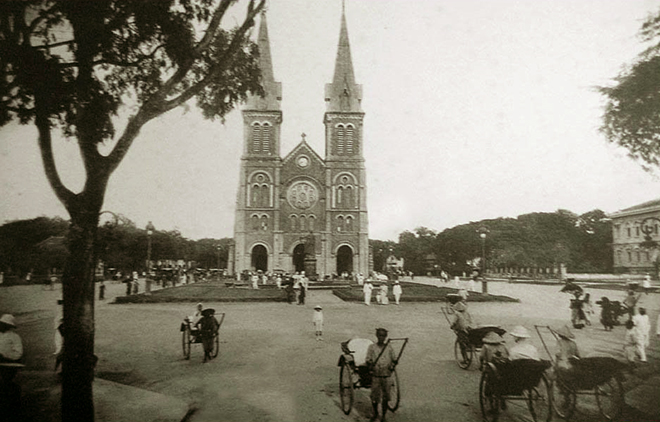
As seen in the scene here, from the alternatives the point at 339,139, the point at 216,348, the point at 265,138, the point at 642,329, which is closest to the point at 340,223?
the point at 339,139

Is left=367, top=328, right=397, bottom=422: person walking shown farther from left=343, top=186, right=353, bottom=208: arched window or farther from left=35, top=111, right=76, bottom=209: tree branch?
left=343, top=186, right=353, bottom=208: arched window

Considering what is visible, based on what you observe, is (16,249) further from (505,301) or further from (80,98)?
(505,301)

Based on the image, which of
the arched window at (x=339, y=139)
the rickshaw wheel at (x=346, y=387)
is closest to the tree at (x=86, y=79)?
the rickshaw wheel at (x=346, y=387)

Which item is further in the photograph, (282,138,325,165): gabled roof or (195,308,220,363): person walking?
(282,138,325,165): gabled roof

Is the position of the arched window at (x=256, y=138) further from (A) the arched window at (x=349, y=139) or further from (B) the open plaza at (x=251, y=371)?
(B) the open plaza at (x=251, y=371)

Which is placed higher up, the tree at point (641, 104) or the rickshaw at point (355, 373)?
the tree at point (641, 104)

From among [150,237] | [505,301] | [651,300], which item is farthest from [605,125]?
[505,301]

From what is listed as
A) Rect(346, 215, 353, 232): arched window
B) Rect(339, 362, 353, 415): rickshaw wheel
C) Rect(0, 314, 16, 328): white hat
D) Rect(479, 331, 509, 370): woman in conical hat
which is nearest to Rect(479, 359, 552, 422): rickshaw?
Rect(479, 331, 509, 370): woman in conical hat
